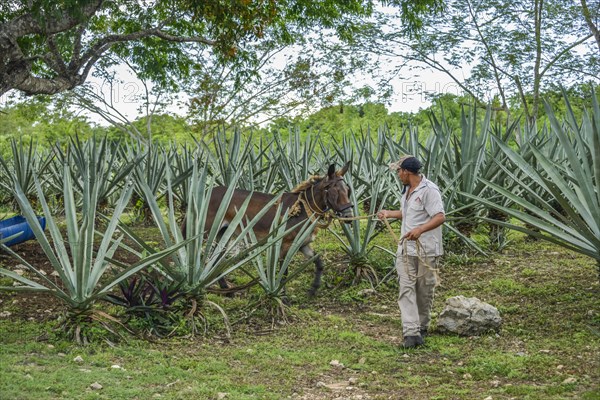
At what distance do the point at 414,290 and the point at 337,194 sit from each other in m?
1.93

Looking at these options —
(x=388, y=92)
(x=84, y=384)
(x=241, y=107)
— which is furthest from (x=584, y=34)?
(x=84, y=384)

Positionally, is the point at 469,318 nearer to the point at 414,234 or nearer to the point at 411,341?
the point at 411,341

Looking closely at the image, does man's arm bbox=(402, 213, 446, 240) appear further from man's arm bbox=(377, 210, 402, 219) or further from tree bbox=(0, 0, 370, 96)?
tree bbox=(0, 0, 370, 96)

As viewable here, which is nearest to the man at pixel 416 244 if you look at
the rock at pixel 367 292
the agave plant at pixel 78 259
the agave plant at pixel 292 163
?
the rock at pixel 367 292

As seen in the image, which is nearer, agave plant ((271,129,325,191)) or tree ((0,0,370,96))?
tree ((0,0,370,96))

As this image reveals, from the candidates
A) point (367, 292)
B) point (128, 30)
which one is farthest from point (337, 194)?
point (128, 30)

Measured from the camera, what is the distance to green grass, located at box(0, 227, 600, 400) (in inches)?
188

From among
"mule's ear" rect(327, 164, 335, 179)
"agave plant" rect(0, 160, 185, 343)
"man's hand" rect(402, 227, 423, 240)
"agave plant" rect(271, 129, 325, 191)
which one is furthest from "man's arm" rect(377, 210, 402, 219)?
"agave plant" rect(271, 129, 325, 191)

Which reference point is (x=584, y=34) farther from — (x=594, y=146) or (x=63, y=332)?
(x=63, y=332)

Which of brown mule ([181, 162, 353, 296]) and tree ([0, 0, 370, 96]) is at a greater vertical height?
tree ([0, 0, 370, 96])

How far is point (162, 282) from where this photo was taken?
6.53 m

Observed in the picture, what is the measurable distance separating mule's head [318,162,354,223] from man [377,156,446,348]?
1.50m

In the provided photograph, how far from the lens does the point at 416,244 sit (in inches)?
245

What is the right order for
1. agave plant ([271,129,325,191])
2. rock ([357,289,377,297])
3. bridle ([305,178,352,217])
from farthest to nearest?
agave plant ([271,129,325,191]), rock ([357,289,377,297]), bridle ([305,178,352,217])
